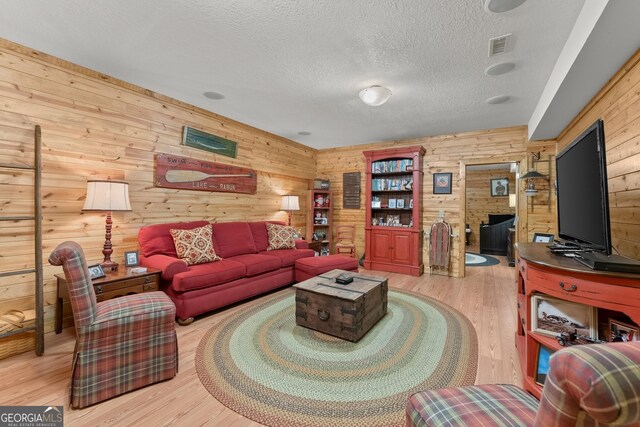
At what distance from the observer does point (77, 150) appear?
8.95 feet

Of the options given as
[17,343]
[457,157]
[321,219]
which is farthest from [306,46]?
[321,219]

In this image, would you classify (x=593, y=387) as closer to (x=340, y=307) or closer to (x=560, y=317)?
(x=560, y=317)

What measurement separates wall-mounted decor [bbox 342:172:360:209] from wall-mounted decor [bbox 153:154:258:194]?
2.05 m

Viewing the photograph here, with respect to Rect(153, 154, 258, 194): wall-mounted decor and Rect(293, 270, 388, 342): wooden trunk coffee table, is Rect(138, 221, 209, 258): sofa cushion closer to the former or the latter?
Rect(153, 154, 258, 194): wall-mounted decor

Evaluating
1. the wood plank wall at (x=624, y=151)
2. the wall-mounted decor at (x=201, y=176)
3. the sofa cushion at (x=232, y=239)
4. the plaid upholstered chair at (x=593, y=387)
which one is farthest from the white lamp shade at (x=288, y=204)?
the plaid upholstered chair at (x=593, y=387)

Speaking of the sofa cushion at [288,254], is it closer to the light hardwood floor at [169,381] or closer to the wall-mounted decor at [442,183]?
the light hardwood floor at [169,381]

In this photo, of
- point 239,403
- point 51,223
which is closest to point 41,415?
point 239,403

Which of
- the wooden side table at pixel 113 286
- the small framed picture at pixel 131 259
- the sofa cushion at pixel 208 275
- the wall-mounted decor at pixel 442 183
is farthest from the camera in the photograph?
the wall-mounted decor at pixel 442 183

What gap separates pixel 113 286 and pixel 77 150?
1.44m

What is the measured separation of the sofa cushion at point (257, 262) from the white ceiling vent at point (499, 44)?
319cm

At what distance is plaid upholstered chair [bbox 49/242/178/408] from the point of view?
1.60m

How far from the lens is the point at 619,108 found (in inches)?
84.7

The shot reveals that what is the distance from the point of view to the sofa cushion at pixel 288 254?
385 centimetres

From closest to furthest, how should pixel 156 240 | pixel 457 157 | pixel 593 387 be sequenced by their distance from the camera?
pixel 593 387, pixel 156 240, pixel 457 157
